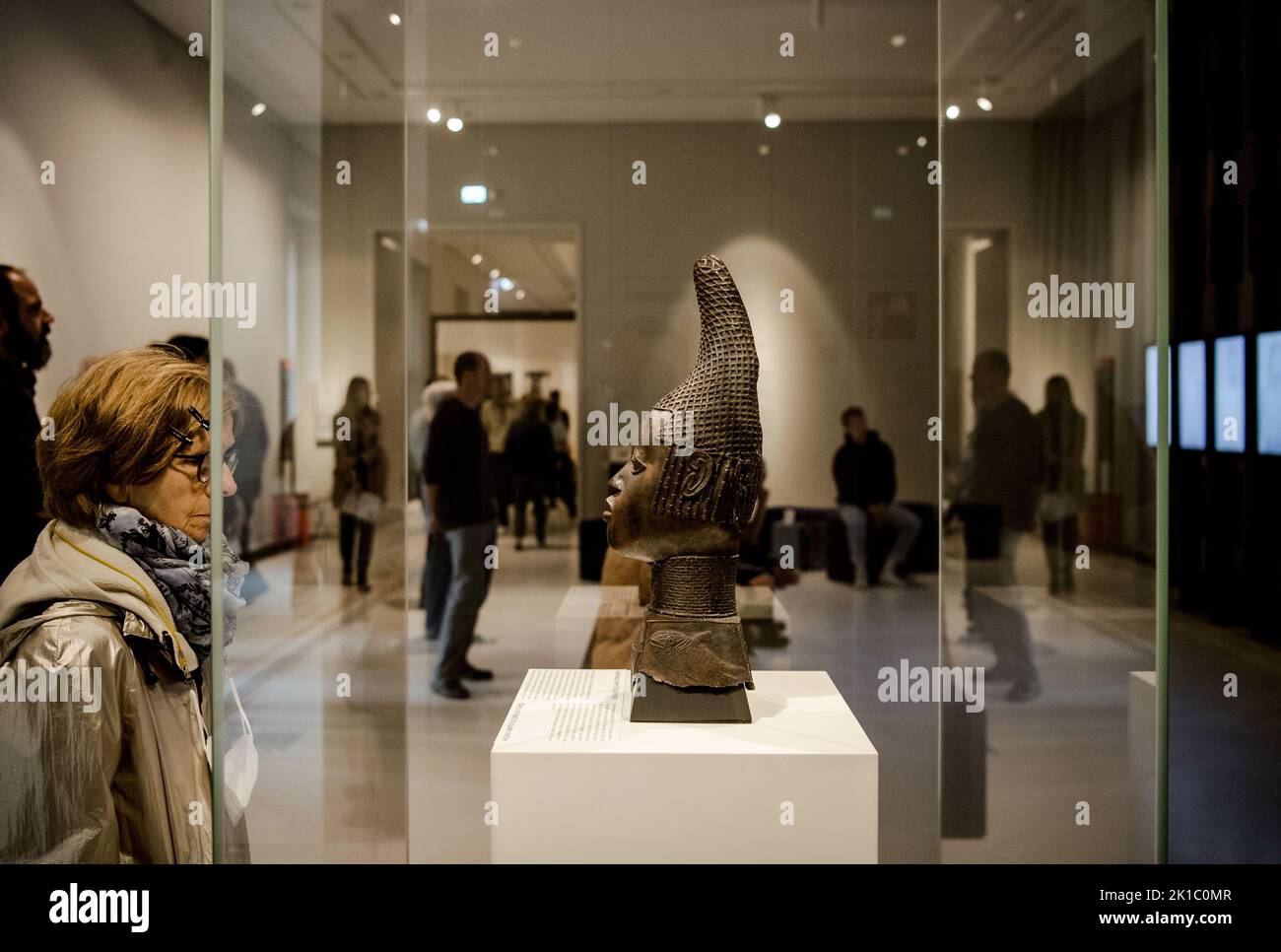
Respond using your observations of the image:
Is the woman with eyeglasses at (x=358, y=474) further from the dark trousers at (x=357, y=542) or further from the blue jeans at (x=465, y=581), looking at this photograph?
the blue jeans at (x=465, y=581)

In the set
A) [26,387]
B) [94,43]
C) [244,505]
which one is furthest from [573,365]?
[94,43]

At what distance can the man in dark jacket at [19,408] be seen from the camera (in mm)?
2502

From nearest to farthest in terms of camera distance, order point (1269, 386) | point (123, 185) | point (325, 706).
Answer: point (325, 706) → point (123, 185) → point (1269, 386)

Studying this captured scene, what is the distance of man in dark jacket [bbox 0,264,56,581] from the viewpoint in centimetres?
250

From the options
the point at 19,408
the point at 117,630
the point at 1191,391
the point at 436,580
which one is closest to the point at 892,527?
the point at 436,580

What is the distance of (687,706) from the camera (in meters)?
2.08

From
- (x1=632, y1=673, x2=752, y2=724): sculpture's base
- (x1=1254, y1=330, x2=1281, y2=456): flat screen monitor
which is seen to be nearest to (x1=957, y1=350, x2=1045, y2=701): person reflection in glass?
(x1=632, y1=673, x2=752, y2=724): sculpture's base

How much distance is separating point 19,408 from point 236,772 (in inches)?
47.4

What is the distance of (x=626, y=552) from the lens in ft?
7.01

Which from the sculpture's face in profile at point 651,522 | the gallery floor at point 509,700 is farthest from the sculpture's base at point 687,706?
the gallery floor at point 509,700

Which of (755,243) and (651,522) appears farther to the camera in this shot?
(755,243)

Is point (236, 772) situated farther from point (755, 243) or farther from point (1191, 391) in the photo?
point (1191, 391)

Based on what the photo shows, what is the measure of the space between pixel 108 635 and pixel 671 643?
106 centimetres

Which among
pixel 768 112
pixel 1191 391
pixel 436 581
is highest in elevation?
pixel 768 112
